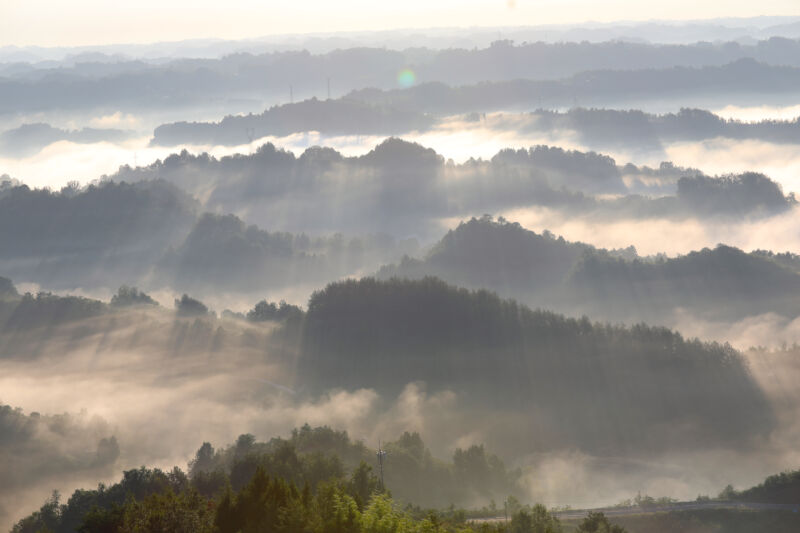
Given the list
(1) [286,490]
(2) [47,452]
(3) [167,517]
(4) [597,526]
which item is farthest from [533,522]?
(2) [47,452]

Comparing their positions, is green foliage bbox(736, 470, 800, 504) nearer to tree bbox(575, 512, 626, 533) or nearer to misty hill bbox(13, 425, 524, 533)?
tree bbox(575, 512, 626, 533)

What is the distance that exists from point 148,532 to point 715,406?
153453 mm

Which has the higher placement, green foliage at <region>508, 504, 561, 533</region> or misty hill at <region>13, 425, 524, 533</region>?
misty hill at <region>13, 425, 524, 533</region>

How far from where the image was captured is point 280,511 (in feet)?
157

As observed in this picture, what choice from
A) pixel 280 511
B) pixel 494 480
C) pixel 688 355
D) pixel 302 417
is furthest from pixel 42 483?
pixel 688 355

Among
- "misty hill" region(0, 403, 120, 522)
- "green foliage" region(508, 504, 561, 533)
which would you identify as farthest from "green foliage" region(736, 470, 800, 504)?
"misty hill" region(0, 403, 120, 522)

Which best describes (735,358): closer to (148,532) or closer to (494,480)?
(494,480)

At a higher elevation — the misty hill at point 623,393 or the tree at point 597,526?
the misty hill at point 623,393

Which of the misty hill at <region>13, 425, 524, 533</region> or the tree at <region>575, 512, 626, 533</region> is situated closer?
the misty hill at <region>13, 425, 524, 533</region>

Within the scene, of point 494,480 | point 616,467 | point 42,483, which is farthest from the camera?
point 616,467

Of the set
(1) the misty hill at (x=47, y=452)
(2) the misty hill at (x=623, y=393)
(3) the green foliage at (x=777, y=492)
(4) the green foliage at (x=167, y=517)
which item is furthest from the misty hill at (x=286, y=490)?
(2) the misty hill at (x=623, y=393)

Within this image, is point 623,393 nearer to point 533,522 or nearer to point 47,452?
point 533,522

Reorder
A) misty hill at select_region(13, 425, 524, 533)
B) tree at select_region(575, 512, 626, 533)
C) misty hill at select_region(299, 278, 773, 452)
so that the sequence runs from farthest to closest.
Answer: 1. misty hill at select_region(299, 278, 773, 452)
2. tree at select_region(575, 512, 626, 533)
3. misty hill at select_region(13, 425, 524, 533)

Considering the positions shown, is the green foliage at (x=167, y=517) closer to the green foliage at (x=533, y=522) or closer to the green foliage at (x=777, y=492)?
the green foliage at (x=533, y=522)
